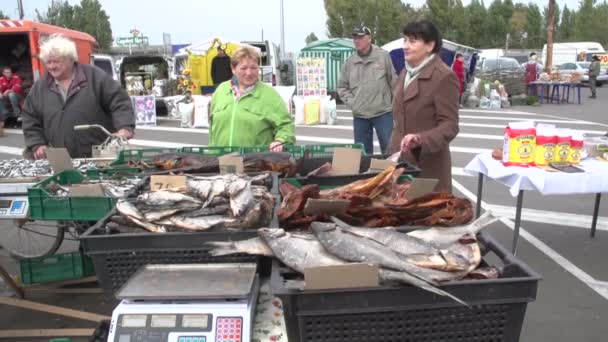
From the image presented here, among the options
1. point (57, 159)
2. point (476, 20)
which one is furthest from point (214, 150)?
point (476, 20)

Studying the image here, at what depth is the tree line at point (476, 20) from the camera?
151 ft

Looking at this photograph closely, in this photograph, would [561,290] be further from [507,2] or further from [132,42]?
[507,2]

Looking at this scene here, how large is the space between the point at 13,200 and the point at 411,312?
2.58 metres

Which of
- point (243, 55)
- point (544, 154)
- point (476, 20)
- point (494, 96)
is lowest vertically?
point (494, 96)

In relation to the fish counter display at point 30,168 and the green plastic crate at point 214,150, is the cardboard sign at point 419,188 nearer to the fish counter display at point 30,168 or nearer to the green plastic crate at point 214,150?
the green plastic crate at point 214,150

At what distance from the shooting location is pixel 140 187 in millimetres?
2580

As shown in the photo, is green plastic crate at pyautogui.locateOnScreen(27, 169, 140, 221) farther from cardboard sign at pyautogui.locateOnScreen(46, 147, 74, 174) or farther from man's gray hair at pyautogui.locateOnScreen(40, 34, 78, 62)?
man's gray hair at pyautogui.locateOnScreen(40, 34, 78, 62)

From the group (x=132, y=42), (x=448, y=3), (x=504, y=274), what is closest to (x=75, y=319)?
(x=504, y=274)

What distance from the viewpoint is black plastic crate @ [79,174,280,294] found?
1.89 meters

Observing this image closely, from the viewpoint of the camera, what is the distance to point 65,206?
2781 millimetres

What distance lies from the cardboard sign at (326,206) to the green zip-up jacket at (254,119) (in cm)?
218

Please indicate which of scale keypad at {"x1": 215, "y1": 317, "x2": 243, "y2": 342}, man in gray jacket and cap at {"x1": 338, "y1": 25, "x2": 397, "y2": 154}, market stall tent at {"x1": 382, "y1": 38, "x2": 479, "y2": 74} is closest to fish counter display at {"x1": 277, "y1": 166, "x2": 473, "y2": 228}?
scale keypad at {"x1": 215, "y1": 317, "x2": 243, "y2": 342}

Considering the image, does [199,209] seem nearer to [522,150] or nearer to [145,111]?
[522,150]

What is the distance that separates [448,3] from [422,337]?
161 feet
